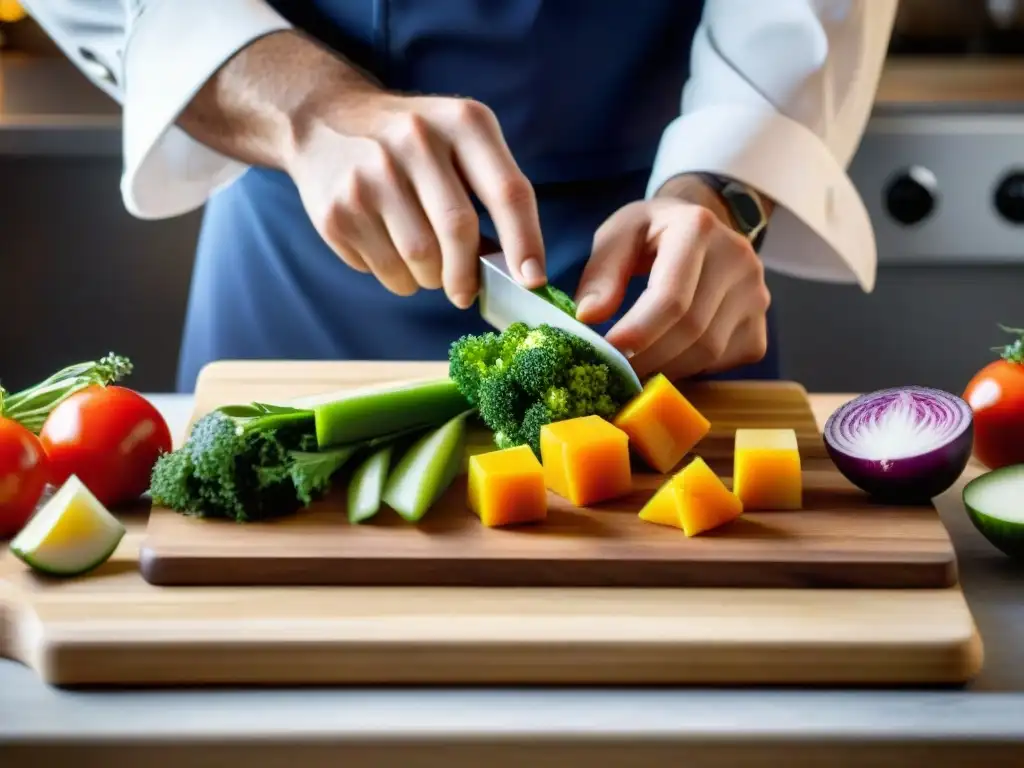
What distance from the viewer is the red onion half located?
4.18 ft

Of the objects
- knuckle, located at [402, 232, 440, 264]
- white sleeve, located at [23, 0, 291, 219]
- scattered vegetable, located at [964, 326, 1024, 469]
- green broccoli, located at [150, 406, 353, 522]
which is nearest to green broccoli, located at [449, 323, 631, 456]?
knuckle, located at [402, 232, 440, 264]

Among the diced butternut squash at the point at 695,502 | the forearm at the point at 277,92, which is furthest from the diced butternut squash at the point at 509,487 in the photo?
the forearm at the point at 277,92

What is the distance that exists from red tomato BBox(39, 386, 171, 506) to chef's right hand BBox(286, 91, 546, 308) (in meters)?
0.32

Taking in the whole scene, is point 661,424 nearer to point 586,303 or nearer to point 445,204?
point 586,303

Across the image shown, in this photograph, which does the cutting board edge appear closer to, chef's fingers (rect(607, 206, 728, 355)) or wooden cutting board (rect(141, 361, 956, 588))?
wooden cutting board (rect(141, 361, 956, 588))

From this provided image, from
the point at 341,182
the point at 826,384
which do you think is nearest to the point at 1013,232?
the point at 826,384

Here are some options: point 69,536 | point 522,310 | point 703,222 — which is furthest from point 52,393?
point 703,222

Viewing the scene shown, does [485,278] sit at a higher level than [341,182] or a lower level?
lower

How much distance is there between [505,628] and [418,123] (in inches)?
25.2

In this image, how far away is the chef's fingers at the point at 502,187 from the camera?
142 cm

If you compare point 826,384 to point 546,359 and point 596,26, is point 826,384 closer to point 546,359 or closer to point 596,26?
point 596,26

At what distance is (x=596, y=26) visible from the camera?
178cm

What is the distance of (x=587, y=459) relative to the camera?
127cm

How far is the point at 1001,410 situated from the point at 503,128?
791mm
